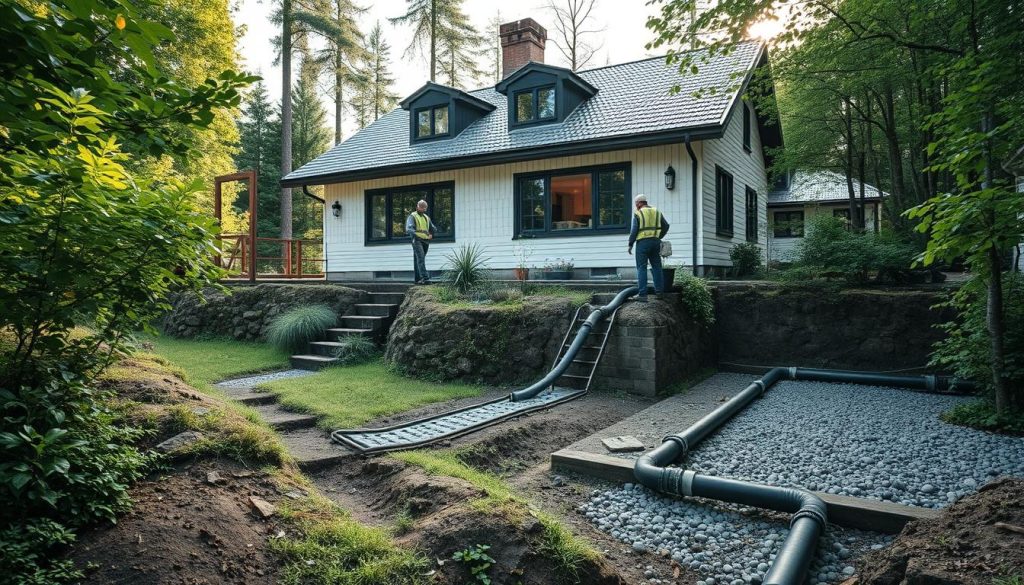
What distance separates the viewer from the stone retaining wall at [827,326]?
26.8ft

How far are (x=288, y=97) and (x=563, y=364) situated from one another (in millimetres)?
18929

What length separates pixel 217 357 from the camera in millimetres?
9891

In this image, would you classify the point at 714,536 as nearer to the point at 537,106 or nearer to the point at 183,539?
the point at 183,539

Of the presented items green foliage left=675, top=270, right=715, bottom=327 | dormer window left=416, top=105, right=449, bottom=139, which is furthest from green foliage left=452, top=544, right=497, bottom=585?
dormer window left=416, top=105, right=449, bottom=139

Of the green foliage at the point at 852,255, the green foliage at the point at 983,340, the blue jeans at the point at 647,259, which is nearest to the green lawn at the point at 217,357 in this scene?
the blue jeans at the point at 647,259

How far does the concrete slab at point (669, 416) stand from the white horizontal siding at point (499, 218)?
3680 mm

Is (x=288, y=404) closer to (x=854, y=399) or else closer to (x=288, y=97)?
(x=854, y=399)

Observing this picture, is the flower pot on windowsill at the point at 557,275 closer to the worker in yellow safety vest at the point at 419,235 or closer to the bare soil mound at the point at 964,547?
the worker in yellow safety vest at the point at 419,235

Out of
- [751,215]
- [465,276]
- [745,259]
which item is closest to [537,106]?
[465,276]

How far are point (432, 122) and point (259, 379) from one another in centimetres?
838

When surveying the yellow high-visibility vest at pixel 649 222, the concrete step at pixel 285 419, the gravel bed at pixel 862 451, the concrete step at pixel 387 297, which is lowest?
the gravel bed at pixel 862 451

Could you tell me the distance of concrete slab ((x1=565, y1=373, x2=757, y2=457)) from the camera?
520cm

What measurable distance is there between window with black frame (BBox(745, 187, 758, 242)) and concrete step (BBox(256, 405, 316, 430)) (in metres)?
12.3

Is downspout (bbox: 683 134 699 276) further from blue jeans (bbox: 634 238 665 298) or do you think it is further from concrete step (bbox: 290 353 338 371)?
concrete step (bbox: 290 353 338 371)
